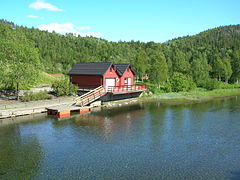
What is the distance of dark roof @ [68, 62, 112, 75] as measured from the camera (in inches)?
1625

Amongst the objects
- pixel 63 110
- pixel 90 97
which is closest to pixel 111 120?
pixel 63 110

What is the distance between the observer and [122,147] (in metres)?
20.5

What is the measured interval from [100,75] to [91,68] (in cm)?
360

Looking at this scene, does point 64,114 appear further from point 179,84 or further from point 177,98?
point 179,84

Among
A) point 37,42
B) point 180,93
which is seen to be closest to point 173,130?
point 180,93

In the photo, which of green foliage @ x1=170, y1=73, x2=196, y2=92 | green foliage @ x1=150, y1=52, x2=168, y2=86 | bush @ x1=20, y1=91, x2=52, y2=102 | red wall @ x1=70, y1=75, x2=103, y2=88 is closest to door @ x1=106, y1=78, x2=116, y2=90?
red wall @ x1=70, y1=75, x2=103, y2=88

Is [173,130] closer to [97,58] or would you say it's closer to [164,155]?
[164,155]

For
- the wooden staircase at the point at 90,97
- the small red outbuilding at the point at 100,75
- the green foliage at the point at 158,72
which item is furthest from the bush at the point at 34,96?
the green foliage at the point at 158,72

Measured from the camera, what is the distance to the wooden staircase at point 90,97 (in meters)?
35.7

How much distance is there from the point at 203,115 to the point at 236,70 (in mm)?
51589

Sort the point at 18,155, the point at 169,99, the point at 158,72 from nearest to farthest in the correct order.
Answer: the point at 18,155 < the point at 169,99 < the point at 158,72

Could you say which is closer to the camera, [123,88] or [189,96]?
[123,88]

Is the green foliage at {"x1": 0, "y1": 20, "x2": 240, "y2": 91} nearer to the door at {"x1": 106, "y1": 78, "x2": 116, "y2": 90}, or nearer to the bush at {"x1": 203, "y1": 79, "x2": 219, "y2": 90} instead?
the bush at {"x1": 203, "y1": 79, "x2": 219, "y2": 90}

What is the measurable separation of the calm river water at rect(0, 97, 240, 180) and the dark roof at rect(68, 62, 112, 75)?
11175 mm
